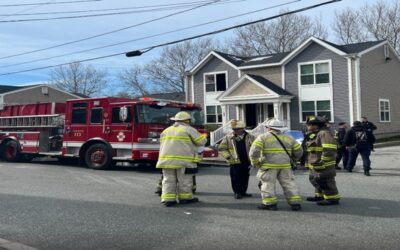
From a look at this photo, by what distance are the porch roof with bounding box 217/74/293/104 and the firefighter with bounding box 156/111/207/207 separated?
793 inches

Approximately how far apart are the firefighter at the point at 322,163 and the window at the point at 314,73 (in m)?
20.2

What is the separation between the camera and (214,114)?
3347cm

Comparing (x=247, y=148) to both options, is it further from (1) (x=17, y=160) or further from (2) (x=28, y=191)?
(1) (x=17, y=160)

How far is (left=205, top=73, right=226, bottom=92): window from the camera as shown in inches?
1310

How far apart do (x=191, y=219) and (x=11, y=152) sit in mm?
13573

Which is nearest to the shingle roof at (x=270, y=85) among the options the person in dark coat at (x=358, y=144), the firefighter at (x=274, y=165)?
the person in dark coat at (x=358, y=144)

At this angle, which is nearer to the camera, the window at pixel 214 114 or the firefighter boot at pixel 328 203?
the firefighter boot at pixel 328 203

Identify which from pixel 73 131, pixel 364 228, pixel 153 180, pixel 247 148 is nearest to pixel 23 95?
pixel 73 131

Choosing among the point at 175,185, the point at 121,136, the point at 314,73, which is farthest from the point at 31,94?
the point at 175,185

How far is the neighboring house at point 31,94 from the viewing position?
4753 centimetres

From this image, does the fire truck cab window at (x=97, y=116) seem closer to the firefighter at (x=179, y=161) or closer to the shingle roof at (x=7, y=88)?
the firefighter at (x=179, y=161)

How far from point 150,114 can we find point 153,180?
2.50 m

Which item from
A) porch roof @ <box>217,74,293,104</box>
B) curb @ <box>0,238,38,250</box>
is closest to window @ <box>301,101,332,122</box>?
porch roof @ <box>217,74,293,104</box>

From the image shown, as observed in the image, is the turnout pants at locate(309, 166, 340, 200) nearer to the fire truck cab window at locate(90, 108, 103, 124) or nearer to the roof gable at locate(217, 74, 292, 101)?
the fire truck cab window at locate(90, 108, 103, 124)
